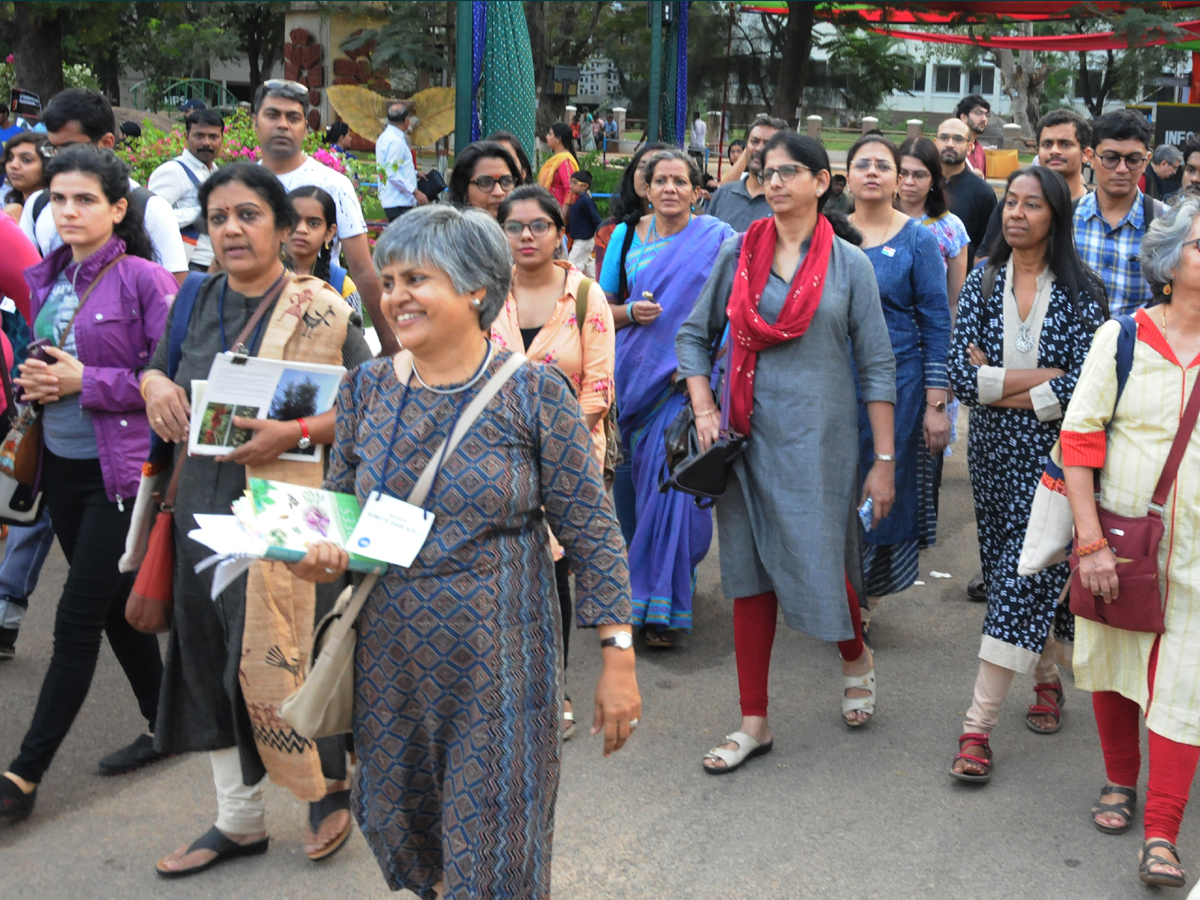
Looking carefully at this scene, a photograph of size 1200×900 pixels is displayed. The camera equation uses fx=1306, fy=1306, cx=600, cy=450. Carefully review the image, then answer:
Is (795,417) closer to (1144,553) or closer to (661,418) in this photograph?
(1144,553)

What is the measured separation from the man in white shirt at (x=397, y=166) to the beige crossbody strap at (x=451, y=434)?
10265mm

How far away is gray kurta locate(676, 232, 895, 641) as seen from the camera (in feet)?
13.5

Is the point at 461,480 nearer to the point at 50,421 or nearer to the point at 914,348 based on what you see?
the point at 50,421

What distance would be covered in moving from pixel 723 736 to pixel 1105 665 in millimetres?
1361

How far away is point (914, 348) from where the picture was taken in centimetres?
514

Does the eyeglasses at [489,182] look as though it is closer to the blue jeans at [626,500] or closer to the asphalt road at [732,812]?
the blue jeans at [626,500]

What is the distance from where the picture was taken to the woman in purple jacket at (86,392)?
3773 mm

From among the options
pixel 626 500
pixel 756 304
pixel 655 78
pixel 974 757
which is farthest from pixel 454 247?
pixel 655 78

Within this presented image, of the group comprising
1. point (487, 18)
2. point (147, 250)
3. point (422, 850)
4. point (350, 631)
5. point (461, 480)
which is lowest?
point (422, 850)

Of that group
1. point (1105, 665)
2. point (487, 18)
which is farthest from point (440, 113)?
point (1105, 665)

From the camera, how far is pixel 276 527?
95.2 inches

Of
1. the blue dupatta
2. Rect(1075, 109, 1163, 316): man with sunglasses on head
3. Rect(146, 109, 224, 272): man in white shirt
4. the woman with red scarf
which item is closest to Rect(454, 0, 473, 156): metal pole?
Rect(146, 109, 224, 272): man in white shirt

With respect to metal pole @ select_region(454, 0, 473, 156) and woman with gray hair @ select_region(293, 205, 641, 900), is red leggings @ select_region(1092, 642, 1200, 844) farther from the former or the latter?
metal pole @ select_region(454, 0, 473, 156)

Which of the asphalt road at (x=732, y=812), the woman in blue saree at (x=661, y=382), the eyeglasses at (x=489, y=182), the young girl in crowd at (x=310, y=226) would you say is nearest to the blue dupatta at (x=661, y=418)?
the woman in blue saree at (x=661, y=382)
